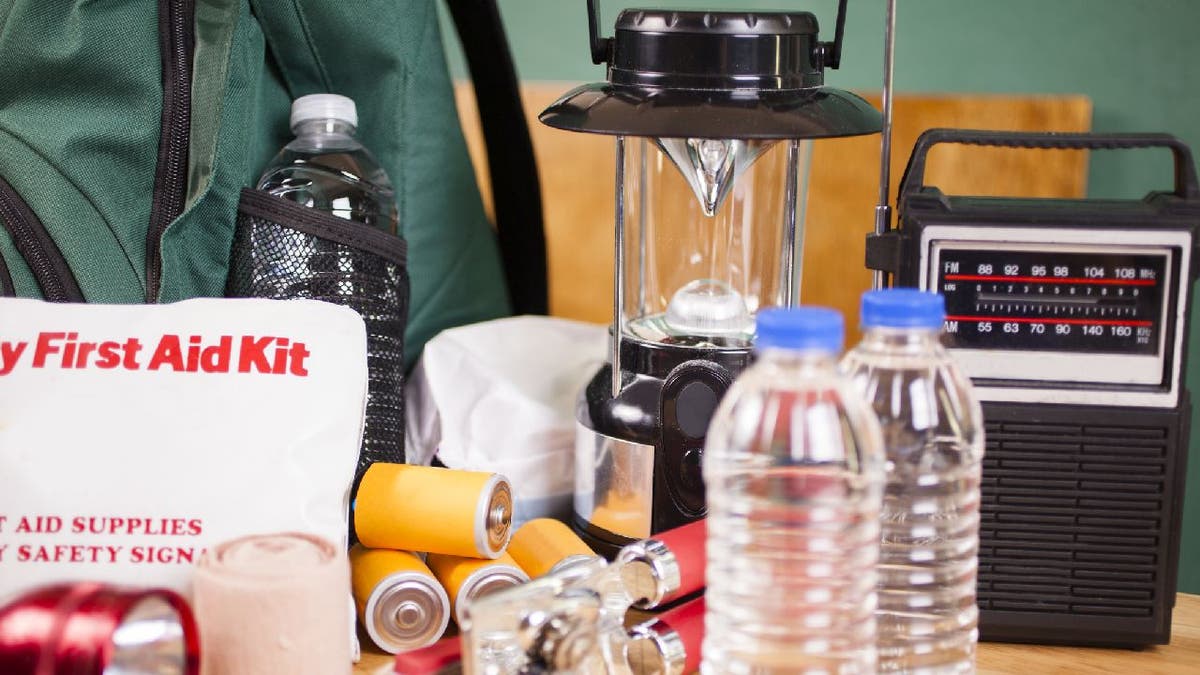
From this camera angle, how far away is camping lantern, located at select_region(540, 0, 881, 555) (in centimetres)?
77

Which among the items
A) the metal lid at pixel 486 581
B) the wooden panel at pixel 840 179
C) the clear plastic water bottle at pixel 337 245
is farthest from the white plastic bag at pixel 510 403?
the wooden panel at pixel 840 179

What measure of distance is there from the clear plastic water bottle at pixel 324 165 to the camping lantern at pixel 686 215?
20 centimetres

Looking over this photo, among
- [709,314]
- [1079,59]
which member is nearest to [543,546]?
[709,314]

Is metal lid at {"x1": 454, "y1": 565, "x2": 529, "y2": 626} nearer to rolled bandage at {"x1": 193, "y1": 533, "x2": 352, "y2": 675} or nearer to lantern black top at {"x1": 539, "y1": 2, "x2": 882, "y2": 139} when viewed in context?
rolled bandage at {"x1": 193, "y1": 533, "x2": 352, "y2": 675}

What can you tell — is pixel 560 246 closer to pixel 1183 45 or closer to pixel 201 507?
pixel 1183 45

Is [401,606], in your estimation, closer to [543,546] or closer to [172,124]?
[543,546]

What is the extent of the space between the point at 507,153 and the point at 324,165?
0.31 metres

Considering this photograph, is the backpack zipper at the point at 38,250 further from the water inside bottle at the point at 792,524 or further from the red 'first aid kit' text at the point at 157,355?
the water inside bottle at the point at 792,524

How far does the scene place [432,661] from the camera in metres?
0.65

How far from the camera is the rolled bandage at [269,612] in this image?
61cm

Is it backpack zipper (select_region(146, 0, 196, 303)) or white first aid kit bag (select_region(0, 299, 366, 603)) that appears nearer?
white first aid kit bag (select_region(0, 299, 366, 603))

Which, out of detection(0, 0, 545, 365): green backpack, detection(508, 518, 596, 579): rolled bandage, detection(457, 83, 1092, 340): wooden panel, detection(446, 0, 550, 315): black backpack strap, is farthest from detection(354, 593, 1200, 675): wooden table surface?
detection(457, 83, 1092, 340): wooden panel

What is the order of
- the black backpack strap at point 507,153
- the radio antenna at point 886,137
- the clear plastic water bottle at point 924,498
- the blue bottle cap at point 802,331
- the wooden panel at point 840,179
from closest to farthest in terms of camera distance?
1. the blue bottle cap at point 802,331
2. the clear plastic water bottle at point 924,498
3. the radio antenna at point 886,137
4. the black backpack strap at point 507,153
5. the wooden panel at point 840,179

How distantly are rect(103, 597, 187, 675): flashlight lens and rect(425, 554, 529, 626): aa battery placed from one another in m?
0.19
